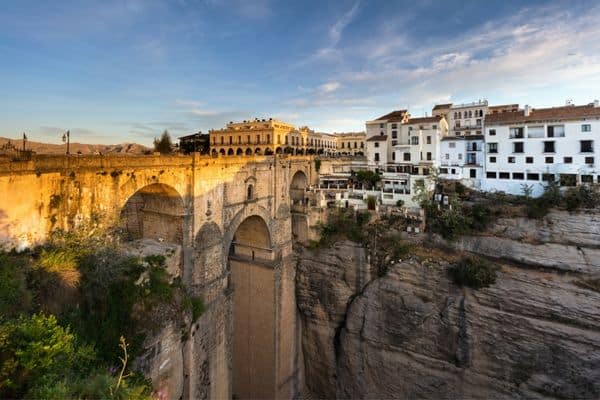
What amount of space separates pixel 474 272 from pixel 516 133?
1074 centimetres

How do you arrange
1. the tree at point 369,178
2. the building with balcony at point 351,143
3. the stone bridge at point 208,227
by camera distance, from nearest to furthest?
the stone bridge at point 208,227 < the tree at point 369,178 < the building with balcony at point 351,143

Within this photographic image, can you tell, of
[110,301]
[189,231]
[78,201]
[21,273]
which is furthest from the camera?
[189,231]

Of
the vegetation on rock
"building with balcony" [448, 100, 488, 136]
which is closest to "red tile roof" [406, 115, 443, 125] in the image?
"building with balcony" [448, 100, 488, 136]

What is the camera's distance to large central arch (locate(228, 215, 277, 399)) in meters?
17.1

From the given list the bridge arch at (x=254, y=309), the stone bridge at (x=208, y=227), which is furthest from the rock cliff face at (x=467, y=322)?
the bridge arch at (x=254, y=309)

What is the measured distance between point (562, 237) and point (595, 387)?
597cm

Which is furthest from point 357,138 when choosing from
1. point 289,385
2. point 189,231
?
point 189,231

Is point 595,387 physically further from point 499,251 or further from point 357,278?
point 357,278

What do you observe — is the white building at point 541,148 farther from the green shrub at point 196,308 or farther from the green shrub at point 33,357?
the green shrub at point 33,357

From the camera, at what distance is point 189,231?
477 inches

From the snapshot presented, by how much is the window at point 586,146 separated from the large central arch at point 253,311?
699 inches

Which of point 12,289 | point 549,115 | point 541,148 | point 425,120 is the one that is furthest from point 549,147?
point 12,289

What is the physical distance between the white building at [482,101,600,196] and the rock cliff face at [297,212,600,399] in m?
4.86

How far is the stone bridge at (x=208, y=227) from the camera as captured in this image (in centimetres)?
812
